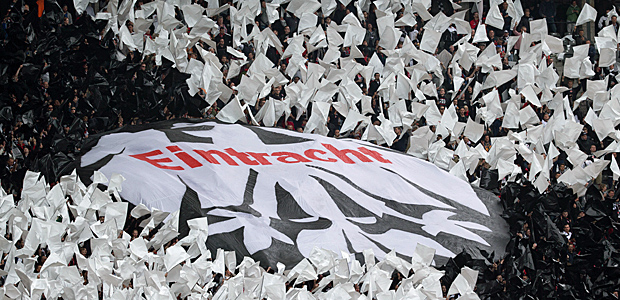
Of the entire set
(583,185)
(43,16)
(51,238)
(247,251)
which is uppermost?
(43,16)

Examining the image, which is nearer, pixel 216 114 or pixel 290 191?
pixel 290 191

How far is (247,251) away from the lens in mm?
5895

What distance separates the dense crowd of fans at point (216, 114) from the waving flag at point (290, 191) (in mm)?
340

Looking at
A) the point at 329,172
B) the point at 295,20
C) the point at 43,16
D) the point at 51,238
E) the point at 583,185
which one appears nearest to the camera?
the point at 51,238

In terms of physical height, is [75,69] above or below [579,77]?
above

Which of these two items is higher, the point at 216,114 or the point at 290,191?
the point at 216,114

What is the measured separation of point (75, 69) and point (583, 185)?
531 centimetres

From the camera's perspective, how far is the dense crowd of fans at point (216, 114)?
6.05 m

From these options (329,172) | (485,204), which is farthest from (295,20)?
(485,204)

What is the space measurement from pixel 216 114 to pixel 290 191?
1.58m

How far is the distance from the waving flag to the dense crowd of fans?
0.34 meters

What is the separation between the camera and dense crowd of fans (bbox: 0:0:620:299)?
19.8 feet

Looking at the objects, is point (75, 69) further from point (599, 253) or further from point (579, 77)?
point (579, 77)

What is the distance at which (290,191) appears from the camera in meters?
6.65
